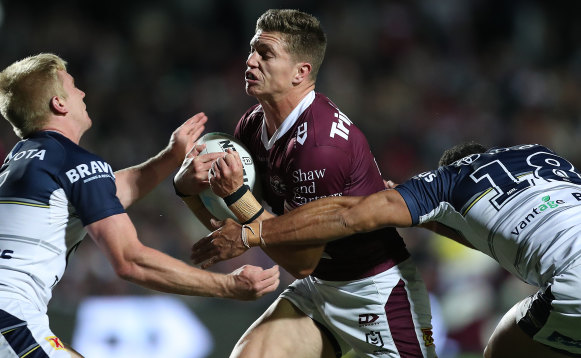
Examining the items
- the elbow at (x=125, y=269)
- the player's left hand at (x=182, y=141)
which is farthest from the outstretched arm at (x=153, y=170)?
the elbow at (x=125, y=269)

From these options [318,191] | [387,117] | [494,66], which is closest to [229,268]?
[387,117]

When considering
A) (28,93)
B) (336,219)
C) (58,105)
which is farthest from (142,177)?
(336,219)

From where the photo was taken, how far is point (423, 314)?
16.2 ft

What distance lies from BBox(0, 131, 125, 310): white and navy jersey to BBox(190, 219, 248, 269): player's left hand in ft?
2.59

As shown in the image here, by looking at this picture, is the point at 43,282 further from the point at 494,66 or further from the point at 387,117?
the point at 494,66

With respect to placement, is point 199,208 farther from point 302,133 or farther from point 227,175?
point 302,133

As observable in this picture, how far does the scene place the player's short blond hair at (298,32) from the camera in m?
4.95

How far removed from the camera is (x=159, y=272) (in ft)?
12.4

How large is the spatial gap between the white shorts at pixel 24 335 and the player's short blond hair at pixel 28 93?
1.03 m

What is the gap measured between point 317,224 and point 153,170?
4.48ft

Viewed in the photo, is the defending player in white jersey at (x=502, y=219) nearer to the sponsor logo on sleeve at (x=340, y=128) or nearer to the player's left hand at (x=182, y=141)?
the sponsor logo on sleeve at (x=340, y=128)

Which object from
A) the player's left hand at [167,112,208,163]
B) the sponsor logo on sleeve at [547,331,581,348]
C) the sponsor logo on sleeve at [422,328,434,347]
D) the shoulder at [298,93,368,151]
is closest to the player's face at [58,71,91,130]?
the player's left hand at [167,112,208,163]

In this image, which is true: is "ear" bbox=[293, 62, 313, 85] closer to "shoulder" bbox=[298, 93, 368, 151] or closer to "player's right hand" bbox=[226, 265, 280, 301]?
"shoulder" bbox=[298, 93, 368, 151]

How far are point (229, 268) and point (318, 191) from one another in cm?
483
